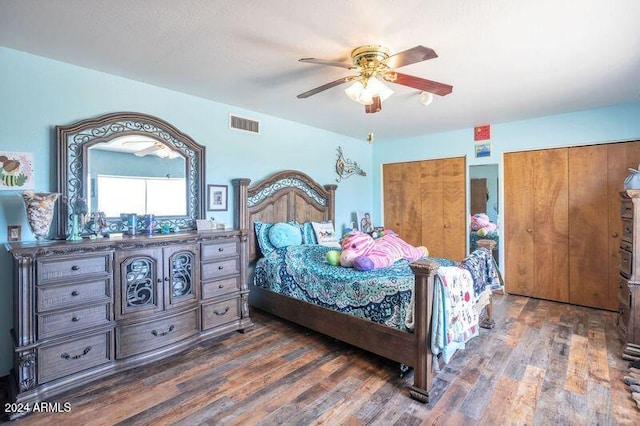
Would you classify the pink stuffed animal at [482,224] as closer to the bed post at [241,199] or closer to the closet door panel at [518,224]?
the closet door panel at [518,224]

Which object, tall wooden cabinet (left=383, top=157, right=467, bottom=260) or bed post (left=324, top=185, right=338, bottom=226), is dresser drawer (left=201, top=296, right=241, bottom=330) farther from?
tall wooden cabinet (left=383, top=157, right=467, bottom=260)

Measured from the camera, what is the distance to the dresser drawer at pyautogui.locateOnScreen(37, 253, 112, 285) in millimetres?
1990

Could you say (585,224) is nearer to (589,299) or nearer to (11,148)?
(589,299)

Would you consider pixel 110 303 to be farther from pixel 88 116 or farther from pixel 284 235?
pixel 284 235

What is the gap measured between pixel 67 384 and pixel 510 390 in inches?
119

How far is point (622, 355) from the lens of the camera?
255cm

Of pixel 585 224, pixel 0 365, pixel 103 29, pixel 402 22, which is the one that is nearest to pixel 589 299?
pixel 585 224

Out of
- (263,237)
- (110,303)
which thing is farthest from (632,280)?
(110,303)

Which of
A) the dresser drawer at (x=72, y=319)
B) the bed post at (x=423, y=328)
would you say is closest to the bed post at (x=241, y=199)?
the dresser drawer at (x=72, y=319)

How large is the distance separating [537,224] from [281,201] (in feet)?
11.2

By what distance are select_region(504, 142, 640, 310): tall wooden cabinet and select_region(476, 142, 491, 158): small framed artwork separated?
240 mm

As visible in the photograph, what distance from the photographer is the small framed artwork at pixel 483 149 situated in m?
4.41

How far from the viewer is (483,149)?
4.45 m

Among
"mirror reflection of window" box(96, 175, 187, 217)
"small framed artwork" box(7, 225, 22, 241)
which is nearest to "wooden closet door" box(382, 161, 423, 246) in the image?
"mirror reflection of window" box(96, 175, 187, 217)
